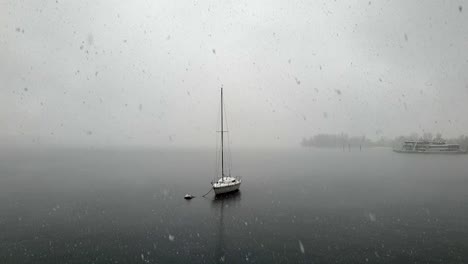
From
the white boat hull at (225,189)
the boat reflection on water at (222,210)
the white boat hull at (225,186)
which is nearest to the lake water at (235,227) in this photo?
the boat reflection on water at (222,210)

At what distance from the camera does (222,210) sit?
44625mm

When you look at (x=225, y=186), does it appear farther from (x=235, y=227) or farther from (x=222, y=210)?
(x=235, y=227)

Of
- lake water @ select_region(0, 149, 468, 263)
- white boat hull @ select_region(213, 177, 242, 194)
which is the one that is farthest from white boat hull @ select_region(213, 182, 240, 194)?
lake water @ select_region(0, 149, 468, 263)

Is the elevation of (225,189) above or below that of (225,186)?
below

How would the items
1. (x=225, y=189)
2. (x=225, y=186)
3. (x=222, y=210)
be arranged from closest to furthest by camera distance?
(x=222, y=210)
(x=225, y=186)
(x=225, y=189)

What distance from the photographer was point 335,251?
26.9 m

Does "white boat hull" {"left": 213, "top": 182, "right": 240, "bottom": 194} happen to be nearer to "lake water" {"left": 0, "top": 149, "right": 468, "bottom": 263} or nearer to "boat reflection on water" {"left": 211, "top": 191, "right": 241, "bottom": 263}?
"boat reflection on water" {"left": 211, "top": 191, "right": 241, "bottom": 263}

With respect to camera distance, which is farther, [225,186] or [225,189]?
[225,189]

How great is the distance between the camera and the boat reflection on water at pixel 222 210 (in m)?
26.8

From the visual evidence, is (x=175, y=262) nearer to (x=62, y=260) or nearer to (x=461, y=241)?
(x=62, y=260)

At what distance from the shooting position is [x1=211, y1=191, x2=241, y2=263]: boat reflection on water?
1056 inches

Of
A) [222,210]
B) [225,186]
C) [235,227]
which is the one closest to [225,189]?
[225,186]

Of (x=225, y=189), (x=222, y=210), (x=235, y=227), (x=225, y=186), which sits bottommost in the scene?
(x=222, y=210)

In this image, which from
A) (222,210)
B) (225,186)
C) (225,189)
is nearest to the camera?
(222,210)
